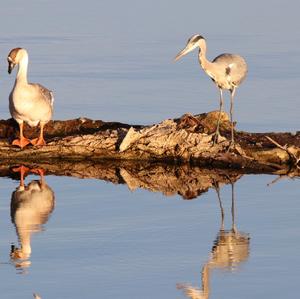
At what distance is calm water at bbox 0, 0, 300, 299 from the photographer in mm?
13117

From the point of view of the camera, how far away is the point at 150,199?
16.8 meters

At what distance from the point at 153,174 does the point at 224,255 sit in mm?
4234

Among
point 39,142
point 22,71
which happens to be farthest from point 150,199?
point 22,71

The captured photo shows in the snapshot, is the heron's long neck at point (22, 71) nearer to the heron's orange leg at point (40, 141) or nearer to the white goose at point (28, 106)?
the white goose at point (28, 106)

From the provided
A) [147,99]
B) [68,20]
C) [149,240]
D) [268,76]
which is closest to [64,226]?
[149,240]

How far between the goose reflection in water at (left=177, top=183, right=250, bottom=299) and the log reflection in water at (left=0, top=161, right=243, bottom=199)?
6.29ft

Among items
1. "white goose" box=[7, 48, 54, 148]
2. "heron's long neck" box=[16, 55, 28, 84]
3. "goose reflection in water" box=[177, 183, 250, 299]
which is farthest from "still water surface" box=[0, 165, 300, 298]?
"heron's long neck" box=[16, 55, 28, 84]

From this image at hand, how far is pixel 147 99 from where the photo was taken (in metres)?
22.9

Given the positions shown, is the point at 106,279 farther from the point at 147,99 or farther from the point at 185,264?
the point at 147,99

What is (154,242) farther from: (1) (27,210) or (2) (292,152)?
(2) (292,152)

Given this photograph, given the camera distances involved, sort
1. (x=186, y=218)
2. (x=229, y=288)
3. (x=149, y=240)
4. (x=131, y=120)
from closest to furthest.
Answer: (x=229, y=288), (x=149, y=240), (x=186, y=218), (x=131, y=120)

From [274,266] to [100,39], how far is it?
16.1m

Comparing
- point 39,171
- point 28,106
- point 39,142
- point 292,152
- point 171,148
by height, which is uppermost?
point 28,106

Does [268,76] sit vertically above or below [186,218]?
above
